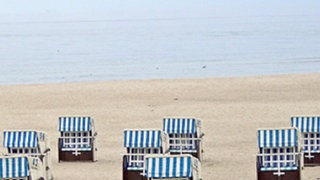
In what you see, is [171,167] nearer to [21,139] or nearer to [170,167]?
[170,167]

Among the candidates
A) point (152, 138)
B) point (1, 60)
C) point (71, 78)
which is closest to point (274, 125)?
point (152, 138)

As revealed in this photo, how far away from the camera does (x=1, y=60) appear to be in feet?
204

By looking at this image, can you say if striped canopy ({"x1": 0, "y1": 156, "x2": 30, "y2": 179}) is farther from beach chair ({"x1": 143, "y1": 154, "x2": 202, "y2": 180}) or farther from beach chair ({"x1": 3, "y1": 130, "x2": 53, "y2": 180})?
beach chair ({"x1": 3, "y1": 130, "x2": 53, "y2": 180})

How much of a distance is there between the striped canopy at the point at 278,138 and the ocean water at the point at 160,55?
2722cm

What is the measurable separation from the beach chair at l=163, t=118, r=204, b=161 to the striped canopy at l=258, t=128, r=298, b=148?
2462 millimetres

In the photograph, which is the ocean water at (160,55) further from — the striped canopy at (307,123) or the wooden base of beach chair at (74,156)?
the striped canopy at (307,123)

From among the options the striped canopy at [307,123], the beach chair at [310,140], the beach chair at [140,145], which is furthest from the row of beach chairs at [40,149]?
the beach chair at [310,140]

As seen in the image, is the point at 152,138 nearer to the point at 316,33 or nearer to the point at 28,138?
the point at 28,138

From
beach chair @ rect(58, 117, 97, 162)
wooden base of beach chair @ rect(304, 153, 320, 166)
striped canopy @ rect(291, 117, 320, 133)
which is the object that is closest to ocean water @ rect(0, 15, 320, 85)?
beach chair @ rect(58, 117, 97, 162)

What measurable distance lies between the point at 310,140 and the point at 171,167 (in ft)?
15.2

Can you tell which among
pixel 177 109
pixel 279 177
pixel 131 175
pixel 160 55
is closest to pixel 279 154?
pixel 279 177

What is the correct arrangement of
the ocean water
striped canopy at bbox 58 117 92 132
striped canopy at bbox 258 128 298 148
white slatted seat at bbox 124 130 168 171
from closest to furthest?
striped canopy at bbox 258 128 298 148
white slatted seat at bbox 124 130 168 171
striped canopy at bbox 58 117 92 132
the ocean water

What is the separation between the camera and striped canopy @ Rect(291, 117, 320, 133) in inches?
725

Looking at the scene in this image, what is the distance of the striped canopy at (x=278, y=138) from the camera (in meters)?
16.6
